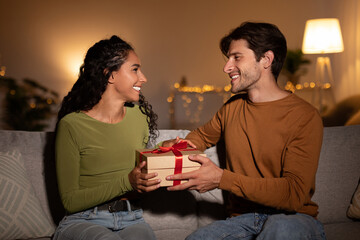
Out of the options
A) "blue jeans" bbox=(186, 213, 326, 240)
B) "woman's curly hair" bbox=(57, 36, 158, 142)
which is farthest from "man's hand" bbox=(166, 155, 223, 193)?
"woman's curly hair" bbox=(57, 36, 158, 142)

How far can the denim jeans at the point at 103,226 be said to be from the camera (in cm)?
155

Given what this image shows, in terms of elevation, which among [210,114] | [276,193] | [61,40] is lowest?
[210,114]

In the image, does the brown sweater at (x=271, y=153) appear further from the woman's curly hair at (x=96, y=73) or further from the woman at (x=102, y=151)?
the woman's curly hair at (x=96, y=73)

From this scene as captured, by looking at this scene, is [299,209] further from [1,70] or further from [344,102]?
[1,70]

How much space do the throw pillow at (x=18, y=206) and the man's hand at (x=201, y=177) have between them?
2.35 ft

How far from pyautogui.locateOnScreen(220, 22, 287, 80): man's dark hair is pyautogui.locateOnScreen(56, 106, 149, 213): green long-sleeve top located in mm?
670

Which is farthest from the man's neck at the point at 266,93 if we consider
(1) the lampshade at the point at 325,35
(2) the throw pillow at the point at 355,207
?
(1) the lampshade at the point at 325,35

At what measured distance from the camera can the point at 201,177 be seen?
59.6 inches

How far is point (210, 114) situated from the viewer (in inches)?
211

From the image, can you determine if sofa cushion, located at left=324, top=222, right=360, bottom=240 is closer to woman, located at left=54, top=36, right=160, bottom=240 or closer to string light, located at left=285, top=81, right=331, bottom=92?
woman, located at left=54, top=36, right=160, bottom=240

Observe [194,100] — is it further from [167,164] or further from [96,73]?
[167,164]

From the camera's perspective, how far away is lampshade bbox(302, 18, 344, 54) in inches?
177

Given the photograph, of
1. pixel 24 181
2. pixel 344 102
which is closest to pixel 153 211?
pixel 24 181

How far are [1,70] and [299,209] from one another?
489 centimetres
